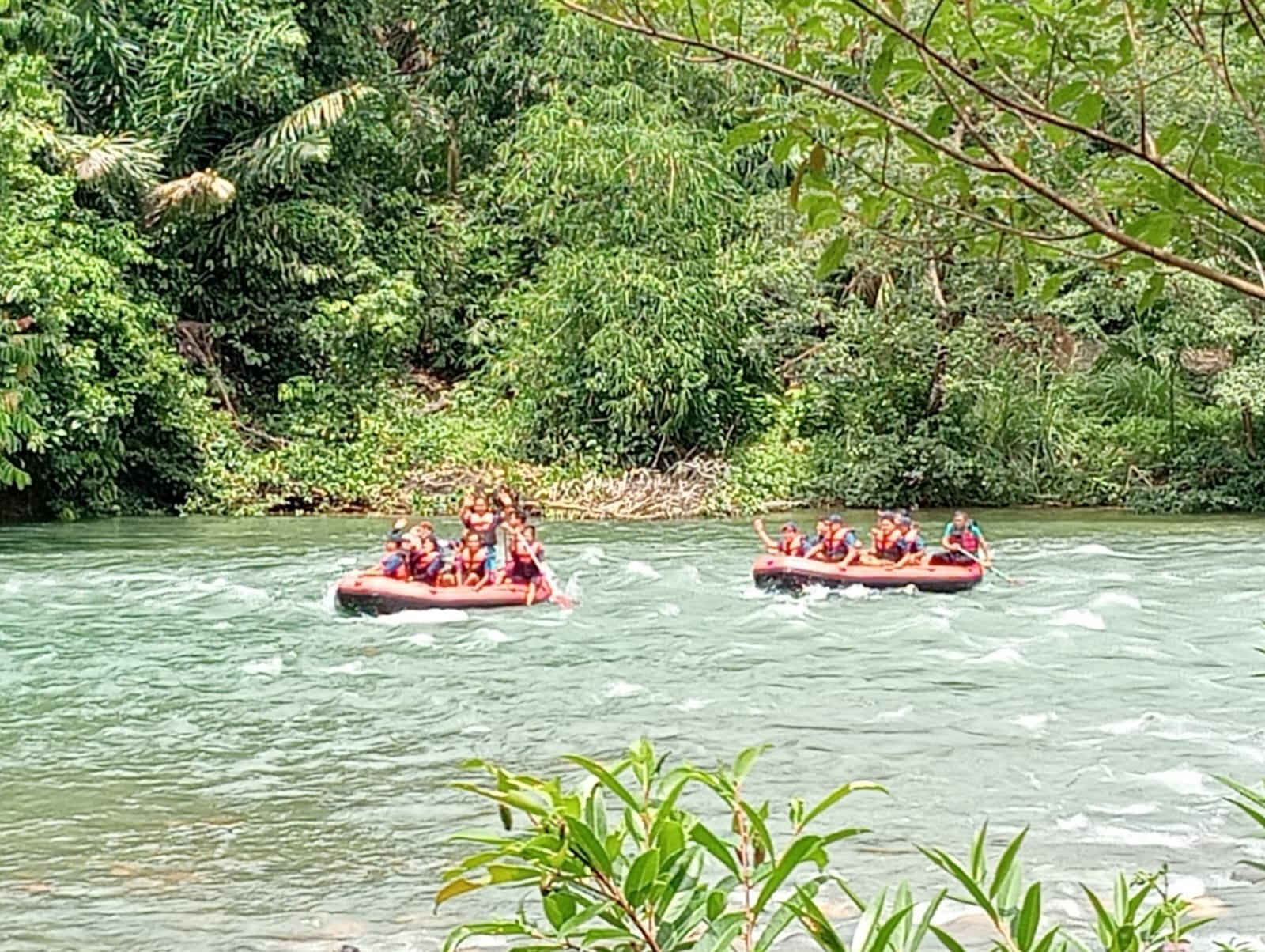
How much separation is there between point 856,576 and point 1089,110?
42.9 feet

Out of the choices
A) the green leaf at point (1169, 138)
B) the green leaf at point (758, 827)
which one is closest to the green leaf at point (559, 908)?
the green leaf at point (758, 827)

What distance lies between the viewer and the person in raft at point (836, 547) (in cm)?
1502

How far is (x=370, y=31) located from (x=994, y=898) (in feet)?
82.8

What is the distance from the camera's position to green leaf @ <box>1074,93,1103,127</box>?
1.81m

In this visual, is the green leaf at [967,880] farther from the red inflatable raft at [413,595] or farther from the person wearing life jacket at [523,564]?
the person wearing life jacket at [523,564]

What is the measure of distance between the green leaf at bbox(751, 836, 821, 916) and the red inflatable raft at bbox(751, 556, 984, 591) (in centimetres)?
1296

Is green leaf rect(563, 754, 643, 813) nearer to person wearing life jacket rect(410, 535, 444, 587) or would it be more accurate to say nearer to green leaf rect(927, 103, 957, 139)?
green leaf rect(927, 103, 957, 139)

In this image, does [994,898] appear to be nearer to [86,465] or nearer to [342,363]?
[86,465]

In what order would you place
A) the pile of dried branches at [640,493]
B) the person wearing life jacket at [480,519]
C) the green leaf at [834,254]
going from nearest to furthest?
the green leaf at [834,254], the person wearing life jacket at [480,519], the pile of dried branches at [640,493]

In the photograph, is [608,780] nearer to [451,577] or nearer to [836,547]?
[451,577]

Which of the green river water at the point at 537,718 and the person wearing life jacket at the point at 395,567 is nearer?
the green river water at the point at 537,718

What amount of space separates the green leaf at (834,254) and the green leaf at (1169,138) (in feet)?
1.21

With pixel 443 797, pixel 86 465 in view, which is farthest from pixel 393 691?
pixel 86 465

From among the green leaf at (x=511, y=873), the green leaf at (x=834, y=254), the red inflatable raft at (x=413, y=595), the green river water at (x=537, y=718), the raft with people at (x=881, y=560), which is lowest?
the green river water at (x=537, y=718)
